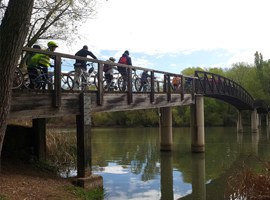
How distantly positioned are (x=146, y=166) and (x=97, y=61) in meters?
9.17

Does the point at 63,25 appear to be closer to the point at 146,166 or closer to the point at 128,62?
the point at 128,62

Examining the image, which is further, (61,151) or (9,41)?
(61,151)

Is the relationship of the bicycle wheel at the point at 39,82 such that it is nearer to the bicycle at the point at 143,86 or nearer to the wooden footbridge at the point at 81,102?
the wooden footbridge at the point at 81,102

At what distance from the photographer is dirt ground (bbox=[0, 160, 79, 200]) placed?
26.5 ft

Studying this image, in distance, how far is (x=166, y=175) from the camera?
1684 centimetres

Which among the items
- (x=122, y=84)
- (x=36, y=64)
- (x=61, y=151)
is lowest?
(x=61, y=151)

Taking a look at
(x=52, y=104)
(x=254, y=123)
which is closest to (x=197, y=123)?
(x=52, y=104)

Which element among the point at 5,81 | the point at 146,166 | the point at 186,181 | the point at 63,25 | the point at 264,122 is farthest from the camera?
the point at 264,122

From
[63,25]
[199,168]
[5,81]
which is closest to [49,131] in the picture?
[63,25]

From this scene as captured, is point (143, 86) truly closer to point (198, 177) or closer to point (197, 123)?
point (198, 177)

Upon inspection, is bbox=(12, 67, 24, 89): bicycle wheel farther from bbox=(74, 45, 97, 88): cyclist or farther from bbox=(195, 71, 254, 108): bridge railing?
bbox=(195, 71, 254, 108): bridge railing

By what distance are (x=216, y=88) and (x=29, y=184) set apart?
79.9 feet

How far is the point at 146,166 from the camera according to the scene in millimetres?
19484

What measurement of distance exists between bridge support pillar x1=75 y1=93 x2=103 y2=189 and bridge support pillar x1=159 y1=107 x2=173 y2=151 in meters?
14.6
